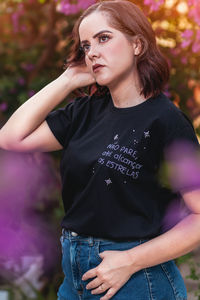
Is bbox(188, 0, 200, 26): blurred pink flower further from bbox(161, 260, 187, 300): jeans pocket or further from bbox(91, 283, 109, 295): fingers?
bbox(91, 283, 109, 295): fingers

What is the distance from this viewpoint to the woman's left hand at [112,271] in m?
1.69

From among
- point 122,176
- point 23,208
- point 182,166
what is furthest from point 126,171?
point 23,208

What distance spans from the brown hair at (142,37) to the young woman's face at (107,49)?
0.09ft

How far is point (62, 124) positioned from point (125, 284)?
69 cm

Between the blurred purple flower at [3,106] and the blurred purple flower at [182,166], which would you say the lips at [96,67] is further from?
the blurred purple flower at [3,106]

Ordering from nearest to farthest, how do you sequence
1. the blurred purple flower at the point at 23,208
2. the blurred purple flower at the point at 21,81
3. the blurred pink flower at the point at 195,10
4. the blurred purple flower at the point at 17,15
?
the blurred pink flower at the point at 195,10 → the blurred purple flower at the point at 23,208 → the blurred purple flower at the point at 21,81 → the blurred purple flower at the point at 17,15

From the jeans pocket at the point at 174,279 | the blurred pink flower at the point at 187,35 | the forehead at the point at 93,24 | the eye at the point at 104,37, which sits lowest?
the jeans pocket at the point at 174,279

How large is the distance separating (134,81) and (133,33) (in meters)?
0.18

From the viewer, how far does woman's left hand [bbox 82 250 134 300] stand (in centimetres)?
169

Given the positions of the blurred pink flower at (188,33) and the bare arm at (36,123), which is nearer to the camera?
the bare arm at (36,123)

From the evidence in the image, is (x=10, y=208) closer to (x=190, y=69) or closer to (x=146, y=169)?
(x=190, y=69)

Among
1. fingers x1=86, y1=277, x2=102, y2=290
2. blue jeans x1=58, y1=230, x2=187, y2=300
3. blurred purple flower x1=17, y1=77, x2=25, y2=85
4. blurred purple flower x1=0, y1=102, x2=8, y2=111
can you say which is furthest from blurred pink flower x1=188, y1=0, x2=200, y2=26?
blurred purple flower x1=17, y1=77, x2=25, y2=85

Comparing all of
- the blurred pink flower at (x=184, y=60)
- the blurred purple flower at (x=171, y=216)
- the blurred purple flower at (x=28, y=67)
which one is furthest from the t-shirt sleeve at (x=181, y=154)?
the blurred purple flower at (x=28, y=67)

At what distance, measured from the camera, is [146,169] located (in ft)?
5.71
